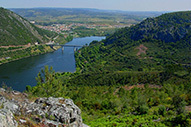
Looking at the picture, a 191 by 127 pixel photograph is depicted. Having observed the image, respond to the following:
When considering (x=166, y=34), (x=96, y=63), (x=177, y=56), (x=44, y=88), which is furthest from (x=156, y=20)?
(x=44, y=88)

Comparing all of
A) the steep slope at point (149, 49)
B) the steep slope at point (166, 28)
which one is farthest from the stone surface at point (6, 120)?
the steep slope at point (166, 28)

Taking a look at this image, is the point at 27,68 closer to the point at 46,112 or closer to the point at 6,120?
the point at 46,112

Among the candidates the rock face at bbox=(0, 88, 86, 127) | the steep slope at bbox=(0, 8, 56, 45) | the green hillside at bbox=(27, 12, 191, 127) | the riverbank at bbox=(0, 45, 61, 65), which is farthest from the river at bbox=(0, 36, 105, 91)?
the rock face at bbox=(0, 88, 86, 127)

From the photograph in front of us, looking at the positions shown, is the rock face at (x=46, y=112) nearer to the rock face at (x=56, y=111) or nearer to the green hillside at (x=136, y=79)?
the rock face at (x=56, y=111)

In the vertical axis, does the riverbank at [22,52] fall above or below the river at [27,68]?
above

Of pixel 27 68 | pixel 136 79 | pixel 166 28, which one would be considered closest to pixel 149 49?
pixel 166 28

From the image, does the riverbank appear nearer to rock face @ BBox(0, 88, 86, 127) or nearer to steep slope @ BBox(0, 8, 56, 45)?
steep slope @ BBox(0, 8, 56, 45)

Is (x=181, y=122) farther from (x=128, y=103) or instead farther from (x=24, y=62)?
(x=24, y=62)
